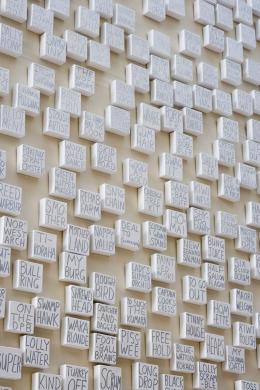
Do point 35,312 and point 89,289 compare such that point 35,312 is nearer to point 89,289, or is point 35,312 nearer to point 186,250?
point 89,289

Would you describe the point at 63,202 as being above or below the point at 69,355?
above

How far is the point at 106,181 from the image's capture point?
1723 millimetres

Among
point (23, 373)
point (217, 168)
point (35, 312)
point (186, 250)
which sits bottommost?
point (23, 373)

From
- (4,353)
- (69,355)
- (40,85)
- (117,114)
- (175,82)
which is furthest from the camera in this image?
(175,82)

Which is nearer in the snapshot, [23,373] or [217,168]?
[23,373]

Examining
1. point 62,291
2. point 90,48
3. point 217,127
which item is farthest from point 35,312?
point 217,127

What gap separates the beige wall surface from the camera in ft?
5.05

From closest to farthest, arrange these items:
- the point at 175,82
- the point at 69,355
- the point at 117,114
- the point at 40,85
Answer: the point at 69,355 < the point at 40,85 < the point at 117,114 < the point at 175,82

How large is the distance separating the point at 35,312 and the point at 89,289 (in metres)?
0.14

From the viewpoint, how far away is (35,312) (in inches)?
58.4

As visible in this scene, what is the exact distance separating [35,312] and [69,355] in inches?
4.7

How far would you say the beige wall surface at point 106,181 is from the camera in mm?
1539

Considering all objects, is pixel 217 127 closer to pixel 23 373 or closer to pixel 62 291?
pixel 62 291

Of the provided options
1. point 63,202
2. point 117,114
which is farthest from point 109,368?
point 117,114
